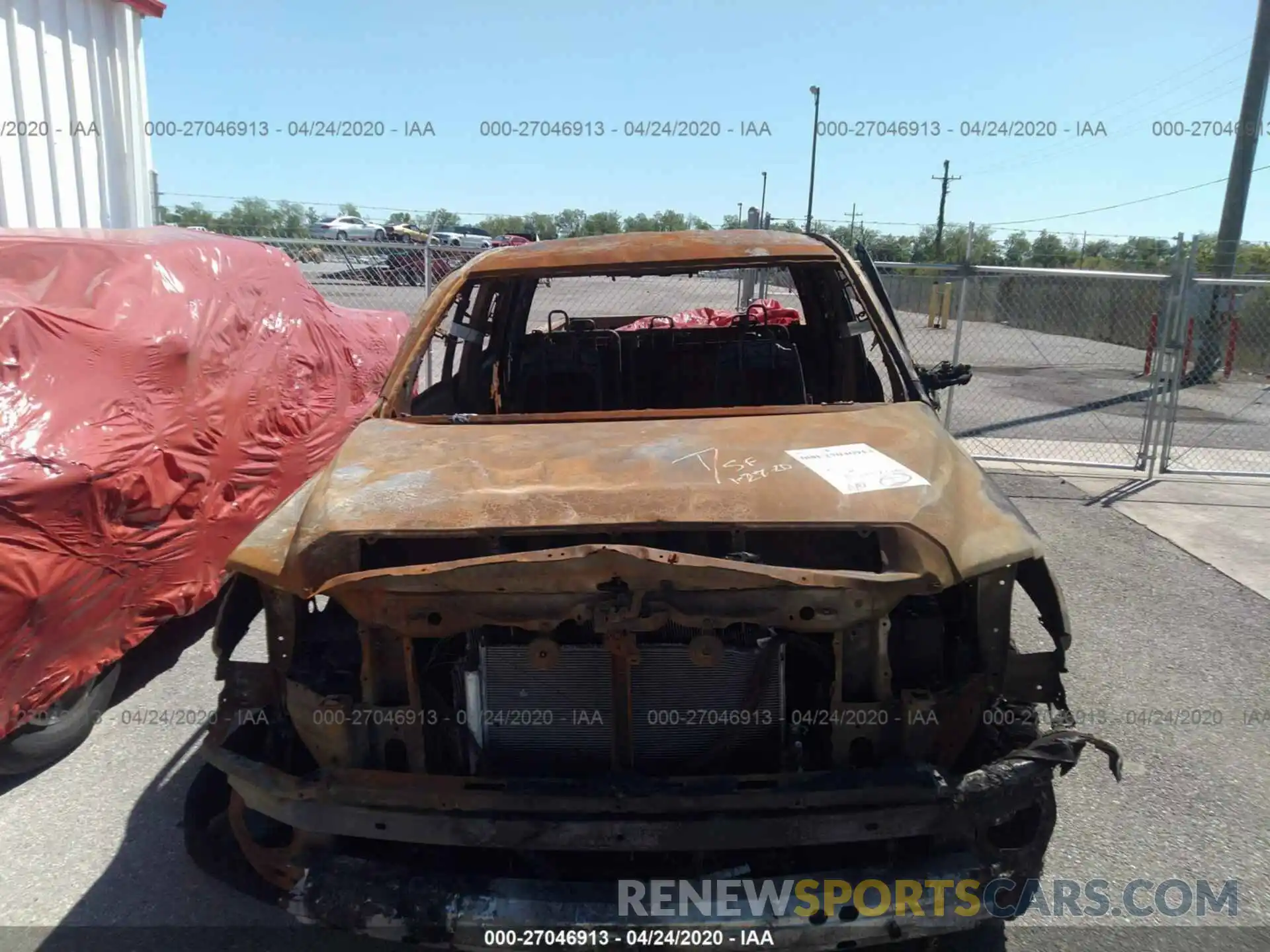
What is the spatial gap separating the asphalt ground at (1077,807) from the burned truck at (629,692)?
0.48 meters

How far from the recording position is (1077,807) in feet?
10.8

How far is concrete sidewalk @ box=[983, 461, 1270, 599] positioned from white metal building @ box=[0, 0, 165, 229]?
850 cm

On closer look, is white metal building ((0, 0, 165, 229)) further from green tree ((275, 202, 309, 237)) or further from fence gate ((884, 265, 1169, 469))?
fence gate ((884, 265, 1169, 469))

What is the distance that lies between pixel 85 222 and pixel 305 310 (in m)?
4.33

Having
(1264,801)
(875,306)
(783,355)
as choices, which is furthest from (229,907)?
(1264,801)

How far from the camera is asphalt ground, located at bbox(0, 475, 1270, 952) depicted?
2701mm

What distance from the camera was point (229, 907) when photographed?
9.18ft

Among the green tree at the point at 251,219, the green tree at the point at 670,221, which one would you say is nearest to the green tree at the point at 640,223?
the green tree at the point at 670,221

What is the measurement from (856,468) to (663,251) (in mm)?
1523

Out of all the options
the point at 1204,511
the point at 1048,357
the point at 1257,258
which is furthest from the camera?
the point at 1257,258

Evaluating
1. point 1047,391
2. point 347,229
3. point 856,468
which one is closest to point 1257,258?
point 1047,391

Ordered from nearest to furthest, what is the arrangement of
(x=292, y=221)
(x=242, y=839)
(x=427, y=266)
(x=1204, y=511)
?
1. (x=242, y=839)
2. (x=1204, y=511)
3. (x=427, y=266)
4. (x=292, y=221)

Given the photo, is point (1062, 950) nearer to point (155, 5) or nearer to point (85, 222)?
point (85, 222)

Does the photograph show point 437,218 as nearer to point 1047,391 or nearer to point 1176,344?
point 1176,344
